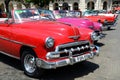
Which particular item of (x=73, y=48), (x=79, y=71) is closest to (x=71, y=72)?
(x=79, y=71)

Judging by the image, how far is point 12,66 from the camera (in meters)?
7.01

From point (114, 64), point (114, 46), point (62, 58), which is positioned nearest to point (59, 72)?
point (62, 58)

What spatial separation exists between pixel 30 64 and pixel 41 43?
87 centimetres

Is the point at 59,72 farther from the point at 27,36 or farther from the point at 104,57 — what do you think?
the point at 104,57

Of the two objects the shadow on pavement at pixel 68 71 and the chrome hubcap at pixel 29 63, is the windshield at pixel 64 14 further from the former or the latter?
the chrome hubcap at pixel 29 63

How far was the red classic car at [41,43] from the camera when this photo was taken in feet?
17.9

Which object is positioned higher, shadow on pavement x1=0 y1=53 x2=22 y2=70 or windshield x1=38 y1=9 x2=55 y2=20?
windshield x1=38 y1=9 x2=55 y2=20

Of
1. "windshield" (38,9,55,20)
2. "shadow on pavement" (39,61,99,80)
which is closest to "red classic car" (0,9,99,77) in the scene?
"windshield" (38,9,55,20)

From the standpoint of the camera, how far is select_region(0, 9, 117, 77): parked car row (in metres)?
5.46

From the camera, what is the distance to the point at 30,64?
6.05 m

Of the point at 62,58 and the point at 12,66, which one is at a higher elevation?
the point at 62,58

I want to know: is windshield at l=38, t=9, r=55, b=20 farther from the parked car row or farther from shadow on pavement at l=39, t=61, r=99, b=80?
shadow on pavement at l=39, t=61, r=99, b=80

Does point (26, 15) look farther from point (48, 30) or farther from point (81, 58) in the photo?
point (81, 58)

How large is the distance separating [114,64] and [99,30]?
3747mm
